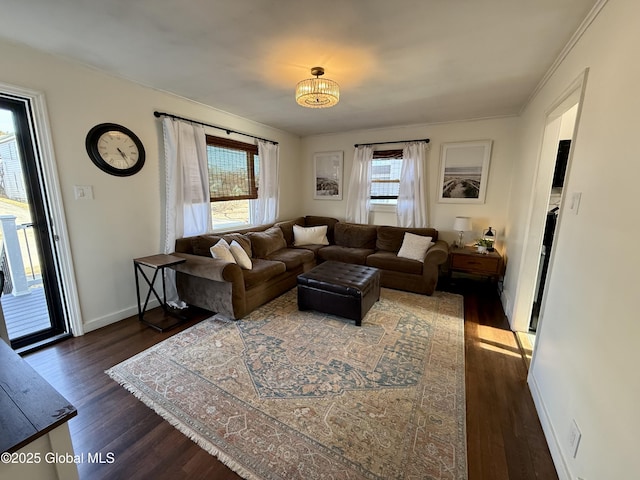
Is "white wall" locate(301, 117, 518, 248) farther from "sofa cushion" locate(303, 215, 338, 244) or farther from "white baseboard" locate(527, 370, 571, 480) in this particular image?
"white baseboard" locate(527, 370, 571, 480)

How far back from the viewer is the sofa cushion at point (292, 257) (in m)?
3.71

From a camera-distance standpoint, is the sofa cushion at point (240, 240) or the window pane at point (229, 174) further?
the window pane at point (229, 174)

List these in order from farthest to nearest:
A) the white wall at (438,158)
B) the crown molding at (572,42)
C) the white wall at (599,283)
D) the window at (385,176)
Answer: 1. the window at (385,176)
2. the white wall at (438,158)
3. the crown molding at (572,42)
4. the white wall at (599,283)

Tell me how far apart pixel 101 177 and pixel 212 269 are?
1.38 m

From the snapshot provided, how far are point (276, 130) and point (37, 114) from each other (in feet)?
10.1

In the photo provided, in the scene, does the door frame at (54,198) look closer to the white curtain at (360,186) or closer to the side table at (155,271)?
the side table at (155,271)

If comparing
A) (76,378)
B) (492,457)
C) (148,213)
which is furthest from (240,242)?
(492,457)

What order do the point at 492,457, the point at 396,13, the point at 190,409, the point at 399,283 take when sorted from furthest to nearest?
1. the point at 399,283
2. the point at 190,409
3. the point at 396,13
4. the point at 492,457

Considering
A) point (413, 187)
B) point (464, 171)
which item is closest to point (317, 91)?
point (413, 187)

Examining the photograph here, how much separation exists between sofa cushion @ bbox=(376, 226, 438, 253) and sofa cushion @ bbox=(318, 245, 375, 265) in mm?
213

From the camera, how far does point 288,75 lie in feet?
7.98

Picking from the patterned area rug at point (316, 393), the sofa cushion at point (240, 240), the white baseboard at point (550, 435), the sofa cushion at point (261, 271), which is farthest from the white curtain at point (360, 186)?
the white baseboard at point (550, 435)

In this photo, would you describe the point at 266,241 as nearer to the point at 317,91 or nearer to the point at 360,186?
the point at 360,186

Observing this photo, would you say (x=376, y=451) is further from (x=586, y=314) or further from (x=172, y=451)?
(x=586, y=314)
